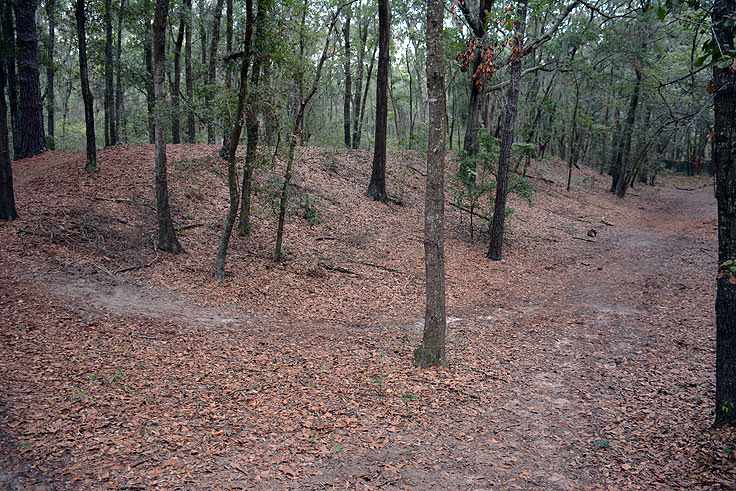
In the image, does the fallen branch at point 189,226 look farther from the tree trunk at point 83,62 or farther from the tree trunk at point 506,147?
the tree trunk at point 506,147

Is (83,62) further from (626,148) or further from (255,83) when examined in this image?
(626,148)

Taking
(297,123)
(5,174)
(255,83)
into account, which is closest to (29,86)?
(5,174)

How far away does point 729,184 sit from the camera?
4094mm

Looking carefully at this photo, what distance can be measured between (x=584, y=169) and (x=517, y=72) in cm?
2531

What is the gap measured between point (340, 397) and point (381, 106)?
11668 millimetres

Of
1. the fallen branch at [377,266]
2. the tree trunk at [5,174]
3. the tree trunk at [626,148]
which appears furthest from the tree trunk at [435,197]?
the tree trunk at [626,148]

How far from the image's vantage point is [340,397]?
221 inches

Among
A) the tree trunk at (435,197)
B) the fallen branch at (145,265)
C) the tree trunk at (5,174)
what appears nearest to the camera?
the tree trunk at (435,197)

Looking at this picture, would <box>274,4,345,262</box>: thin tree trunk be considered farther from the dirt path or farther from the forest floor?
the dirt path

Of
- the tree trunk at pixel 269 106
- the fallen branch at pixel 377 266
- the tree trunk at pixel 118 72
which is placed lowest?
the fallen branch at pixel 377 266

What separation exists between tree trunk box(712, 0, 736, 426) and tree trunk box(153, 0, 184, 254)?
9.02 meters

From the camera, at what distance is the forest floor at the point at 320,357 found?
4.22 metres

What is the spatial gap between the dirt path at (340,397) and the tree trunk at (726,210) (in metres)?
0.68

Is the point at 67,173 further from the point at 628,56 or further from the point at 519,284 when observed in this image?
the point at 628,56
